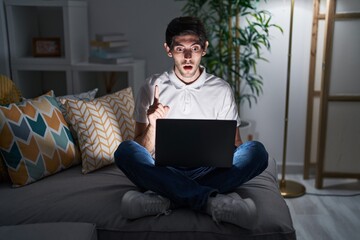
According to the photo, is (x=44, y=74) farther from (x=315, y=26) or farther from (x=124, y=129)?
(x=315, y=26)

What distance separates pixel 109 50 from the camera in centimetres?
286

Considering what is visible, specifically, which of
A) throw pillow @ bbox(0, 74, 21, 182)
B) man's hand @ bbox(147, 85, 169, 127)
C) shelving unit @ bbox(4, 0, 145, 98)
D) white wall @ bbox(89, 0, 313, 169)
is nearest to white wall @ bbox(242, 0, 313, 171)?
white wall @ bbox(89, 0, 313, 169)

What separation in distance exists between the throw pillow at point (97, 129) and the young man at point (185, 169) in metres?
0.25

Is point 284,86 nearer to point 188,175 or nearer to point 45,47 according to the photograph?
point 188,175

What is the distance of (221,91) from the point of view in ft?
6.27

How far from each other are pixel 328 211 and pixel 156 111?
135cm

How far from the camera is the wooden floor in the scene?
224 centimetres

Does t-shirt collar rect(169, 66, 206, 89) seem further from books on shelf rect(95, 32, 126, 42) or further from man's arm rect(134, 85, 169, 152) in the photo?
books on shelf rect(95, 32, 126, 42)

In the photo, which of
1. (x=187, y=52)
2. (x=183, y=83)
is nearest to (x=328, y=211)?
(x=183, y=83)

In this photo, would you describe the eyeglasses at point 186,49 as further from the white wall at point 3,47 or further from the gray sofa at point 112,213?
the white wall at point 3,47

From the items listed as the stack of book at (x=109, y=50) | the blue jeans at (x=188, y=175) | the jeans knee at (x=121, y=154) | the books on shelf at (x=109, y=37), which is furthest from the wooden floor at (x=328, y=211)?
the books on shelf at (x=109, y=37)

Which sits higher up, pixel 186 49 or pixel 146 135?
pixel 186 49

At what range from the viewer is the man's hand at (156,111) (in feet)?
5.80

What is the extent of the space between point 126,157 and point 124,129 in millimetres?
498
